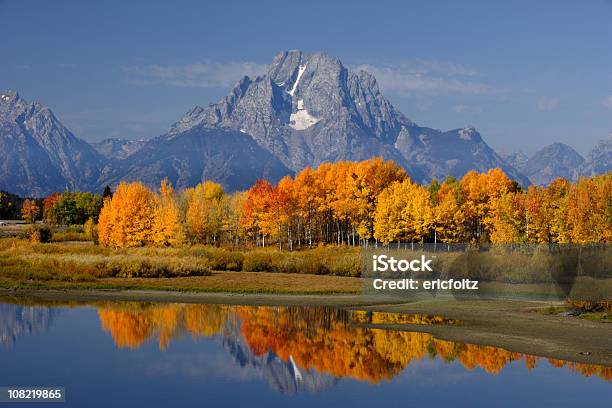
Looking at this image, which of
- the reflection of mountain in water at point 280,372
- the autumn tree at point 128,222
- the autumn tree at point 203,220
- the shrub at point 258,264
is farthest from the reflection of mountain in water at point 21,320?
the autumn tree at point 203,220

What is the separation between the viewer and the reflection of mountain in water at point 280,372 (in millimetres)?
24677

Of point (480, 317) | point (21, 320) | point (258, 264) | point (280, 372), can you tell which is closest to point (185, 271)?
point (258, 264)

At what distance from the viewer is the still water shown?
22.8m

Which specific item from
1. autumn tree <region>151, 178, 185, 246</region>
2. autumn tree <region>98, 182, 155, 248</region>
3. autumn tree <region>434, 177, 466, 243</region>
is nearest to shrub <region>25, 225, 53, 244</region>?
autumn tree <region>98, 182, 155, 248</region>

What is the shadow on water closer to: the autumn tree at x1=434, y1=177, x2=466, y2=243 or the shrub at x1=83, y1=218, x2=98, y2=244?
the autumn tree at x1=434, y1=177, x2=466, y2=243

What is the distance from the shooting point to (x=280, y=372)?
1057 inches

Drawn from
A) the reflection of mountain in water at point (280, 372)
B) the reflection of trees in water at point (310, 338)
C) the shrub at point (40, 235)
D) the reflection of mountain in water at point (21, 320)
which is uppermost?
the shrub at point (40, 235)

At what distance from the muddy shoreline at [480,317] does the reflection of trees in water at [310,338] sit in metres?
1.29

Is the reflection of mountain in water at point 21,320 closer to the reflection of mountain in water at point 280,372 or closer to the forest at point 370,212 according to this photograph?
the reflection of mountain in water at point 280,372

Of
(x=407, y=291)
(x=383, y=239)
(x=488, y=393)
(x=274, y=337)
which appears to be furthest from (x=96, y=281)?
(x=383, y=239)

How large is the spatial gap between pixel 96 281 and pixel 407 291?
890 inches

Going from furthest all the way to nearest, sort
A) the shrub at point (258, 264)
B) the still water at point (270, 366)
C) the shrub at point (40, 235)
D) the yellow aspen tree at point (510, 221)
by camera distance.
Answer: the shrub at point (40, 235) < the yellow aspen tree at point (510, 221) < the shrub at point (258, 264) < the still water at point (270, 366)

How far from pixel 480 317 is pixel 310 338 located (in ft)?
35.6

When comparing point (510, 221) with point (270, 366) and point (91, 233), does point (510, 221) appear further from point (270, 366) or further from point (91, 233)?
point (91, 233)
